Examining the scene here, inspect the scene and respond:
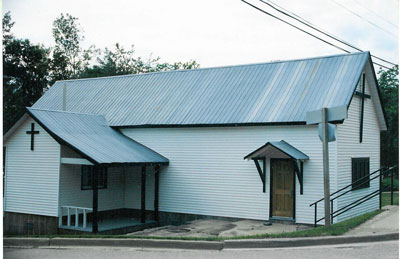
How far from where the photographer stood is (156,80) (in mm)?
21781

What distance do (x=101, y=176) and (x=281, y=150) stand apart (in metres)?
7.34

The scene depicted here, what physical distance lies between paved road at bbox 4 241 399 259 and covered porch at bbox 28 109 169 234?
4.00 meters

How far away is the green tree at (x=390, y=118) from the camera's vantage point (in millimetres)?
23469

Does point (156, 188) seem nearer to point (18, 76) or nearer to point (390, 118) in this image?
point (390, 118)

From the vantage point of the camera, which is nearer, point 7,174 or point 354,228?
point 354,228

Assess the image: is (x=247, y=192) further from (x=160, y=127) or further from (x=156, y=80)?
(x=156, y=80)

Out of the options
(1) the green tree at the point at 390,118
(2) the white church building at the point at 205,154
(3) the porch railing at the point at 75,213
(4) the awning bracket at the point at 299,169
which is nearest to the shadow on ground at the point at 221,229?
(2) the white church building at the point at 205,154

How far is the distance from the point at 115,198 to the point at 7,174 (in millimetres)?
4144

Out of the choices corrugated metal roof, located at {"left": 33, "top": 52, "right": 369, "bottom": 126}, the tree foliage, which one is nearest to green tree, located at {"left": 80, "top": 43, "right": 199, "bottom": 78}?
the tree foliage

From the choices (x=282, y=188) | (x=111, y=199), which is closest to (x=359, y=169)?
(x=282, y=188)

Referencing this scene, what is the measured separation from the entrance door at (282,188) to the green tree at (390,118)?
32.5ft

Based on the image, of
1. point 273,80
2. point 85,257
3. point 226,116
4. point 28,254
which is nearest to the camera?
point 85,257

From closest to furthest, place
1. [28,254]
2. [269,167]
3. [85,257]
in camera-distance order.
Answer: [85,257], [28,254], [269,167]

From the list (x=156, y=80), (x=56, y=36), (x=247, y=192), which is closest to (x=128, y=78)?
(x=156, y=80)
